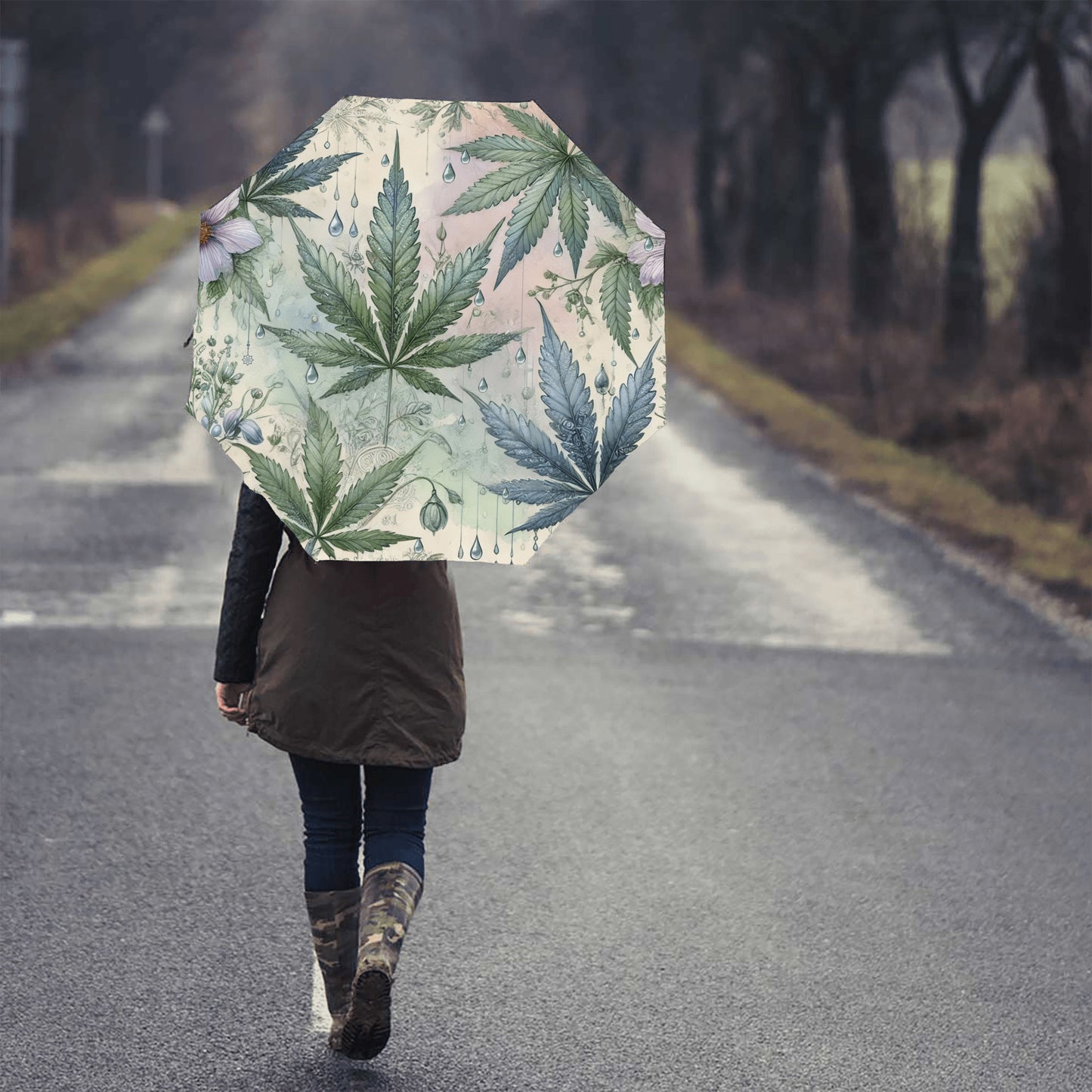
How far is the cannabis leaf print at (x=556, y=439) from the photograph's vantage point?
4.01 m

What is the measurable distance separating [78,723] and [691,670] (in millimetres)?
2881

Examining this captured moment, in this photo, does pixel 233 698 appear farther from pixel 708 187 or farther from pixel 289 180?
pixel 708 187

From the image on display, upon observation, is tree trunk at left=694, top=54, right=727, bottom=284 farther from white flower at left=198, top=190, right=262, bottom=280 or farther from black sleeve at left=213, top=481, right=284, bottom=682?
white flower at left=198, top=190, right=262, bottom=280

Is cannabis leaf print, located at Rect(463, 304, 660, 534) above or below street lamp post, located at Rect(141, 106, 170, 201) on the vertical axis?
below

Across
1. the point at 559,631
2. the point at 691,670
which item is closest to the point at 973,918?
the point at 691,670

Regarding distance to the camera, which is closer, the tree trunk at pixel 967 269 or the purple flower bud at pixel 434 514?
the purple flower bud at pixel 434 514

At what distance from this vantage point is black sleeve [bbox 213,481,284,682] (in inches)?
169

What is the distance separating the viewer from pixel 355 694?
426cm

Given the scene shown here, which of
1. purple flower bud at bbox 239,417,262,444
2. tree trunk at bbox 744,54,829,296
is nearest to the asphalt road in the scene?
purple flower bud at bbox 239,417,262,444

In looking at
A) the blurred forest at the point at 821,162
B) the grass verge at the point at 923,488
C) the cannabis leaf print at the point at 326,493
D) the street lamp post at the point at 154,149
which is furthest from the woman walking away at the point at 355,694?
the street lamp post at the point at 154,149

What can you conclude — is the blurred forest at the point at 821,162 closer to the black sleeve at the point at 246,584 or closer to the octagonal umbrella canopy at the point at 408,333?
the black sleeve at the point at 246,584

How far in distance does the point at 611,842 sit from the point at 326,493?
2750 millimetres

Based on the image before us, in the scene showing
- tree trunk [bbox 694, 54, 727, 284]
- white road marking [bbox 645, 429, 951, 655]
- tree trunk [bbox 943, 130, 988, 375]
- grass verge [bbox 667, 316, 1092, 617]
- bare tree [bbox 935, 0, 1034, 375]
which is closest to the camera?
white road marking [bbox 645, 429, 951, 655]

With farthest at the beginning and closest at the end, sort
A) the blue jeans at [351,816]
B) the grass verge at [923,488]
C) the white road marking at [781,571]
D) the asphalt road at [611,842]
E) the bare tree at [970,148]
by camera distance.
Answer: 1. the bare tree at [970,148]
2. the grass verge at [923,488]
3. the white road marking at [781,571]
4. the asphalt road at [611,842]
5. the blue jeans at [351,816]
